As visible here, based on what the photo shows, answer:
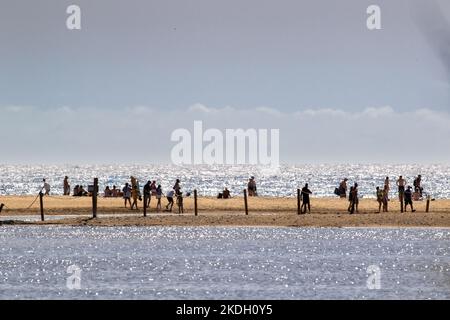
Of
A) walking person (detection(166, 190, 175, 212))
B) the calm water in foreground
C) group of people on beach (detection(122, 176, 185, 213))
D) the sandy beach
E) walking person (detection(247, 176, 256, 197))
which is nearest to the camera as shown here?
the calm water in foreground

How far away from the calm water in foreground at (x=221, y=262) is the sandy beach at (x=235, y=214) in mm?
1225

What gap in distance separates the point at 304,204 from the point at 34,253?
20709 mm

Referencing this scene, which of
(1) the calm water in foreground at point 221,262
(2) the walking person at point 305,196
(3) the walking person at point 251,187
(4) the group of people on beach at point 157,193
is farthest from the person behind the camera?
(3) the walking person at point 251,187

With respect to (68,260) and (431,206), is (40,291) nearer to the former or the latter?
(68,260)

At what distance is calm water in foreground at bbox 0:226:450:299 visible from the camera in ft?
125

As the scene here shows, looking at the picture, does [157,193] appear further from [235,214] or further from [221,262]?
[221,262]

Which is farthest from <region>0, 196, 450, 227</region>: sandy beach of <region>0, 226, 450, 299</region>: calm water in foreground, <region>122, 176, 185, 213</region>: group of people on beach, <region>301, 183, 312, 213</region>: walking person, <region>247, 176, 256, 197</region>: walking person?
<region>247, 176, 256, 197</region>: walking person

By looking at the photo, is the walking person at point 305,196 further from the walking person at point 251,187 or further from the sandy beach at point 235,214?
the walking person at point 251,187

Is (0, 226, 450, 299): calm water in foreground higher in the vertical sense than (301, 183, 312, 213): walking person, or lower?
lower

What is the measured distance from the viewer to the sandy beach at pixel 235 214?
201 feet

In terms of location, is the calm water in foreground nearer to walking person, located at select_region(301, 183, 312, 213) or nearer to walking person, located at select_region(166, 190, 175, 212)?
walking person, located at select_region(301, 183, 312, 213)

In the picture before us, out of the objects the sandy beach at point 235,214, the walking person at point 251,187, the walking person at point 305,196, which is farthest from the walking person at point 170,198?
the walking person at point 251,187

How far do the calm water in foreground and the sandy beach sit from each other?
4.02 feet
